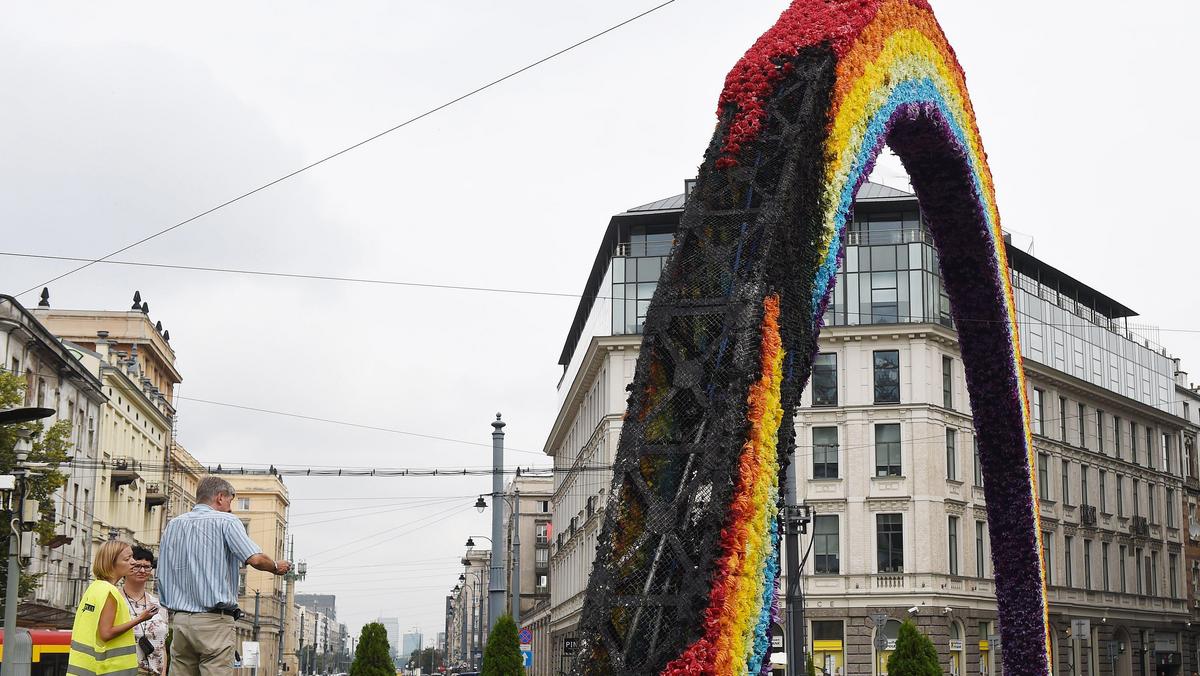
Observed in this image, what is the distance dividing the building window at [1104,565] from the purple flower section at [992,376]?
47931 mm

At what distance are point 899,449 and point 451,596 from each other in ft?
450

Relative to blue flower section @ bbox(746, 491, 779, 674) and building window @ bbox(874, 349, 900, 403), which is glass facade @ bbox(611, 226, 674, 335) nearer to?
building window @ bbox(874, 349, 900, 403)

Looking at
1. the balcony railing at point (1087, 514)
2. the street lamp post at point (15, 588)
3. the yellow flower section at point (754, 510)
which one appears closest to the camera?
the yellow flower section at point (754, 510)

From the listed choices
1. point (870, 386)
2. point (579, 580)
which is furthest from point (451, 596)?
point (870, 386)

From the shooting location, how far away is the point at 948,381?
55719mm

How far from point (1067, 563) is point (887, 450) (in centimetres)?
1371

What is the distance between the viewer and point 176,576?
804 centimetres

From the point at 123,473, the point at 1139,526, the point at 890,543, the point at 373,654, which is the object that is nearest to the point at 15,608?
the point at 373,654

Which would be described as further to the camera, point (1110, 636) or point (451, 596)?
point (451, 596)

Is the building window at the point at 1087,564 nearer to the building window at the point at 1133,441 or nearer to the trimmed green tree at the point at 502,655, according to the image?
the building window at the point at 1133,441

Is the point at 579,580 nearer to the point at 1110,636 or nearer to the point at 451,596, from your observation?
the point at 1110,636

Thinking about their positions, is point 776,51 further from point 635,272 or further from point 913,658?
point 635,272

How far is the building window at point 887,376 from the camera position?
54.2 meters

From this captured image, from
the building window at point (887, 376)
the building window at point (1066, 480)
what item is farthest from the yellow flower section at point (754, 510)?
the building window at point (1066, 480)
